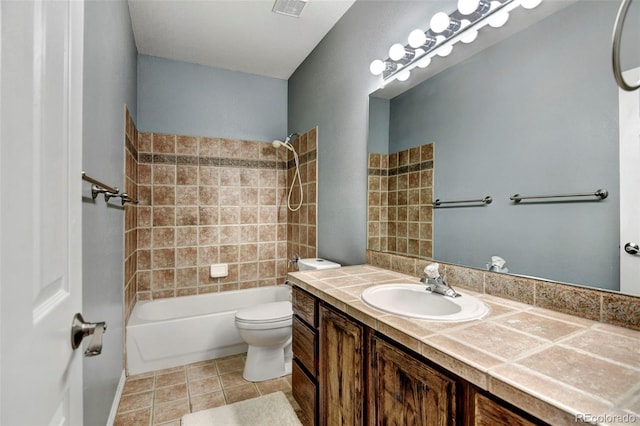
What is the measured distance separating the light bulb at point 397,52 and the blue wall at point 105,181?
4.64 ft

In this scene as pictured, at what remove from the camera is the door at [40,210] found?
1.26 ft

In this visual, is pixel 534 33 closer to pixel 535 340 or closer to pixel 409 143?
pixel 409 143

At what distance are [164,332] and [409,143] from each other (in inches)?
87.6

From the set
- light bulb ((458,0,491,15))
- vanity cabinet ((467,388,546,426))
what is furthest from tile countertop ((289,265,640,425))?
light bulb ((458,0,491,15))

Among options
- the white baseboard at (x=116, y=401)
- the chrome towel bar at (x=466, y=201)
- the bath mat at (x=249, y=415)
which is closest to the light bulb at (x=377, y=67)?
the chrome towel bar at (x=466, y=201)

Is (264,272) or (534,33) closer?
Result: (534,33)

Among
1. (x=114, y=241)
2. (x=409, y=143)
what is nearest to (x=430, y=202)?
(x=409, y=143)

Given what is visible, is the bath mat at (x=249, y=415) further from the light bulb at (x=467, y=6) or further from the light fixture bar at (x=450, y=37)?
the light bulb at (x=467, y=6)

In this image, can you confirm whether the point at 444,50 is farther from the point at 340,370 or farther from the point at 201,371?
the point at 201,371

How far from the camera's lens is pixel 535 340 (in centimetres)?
79

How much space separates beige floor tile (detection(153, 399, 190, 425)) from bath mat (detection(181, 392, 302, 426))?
0.24 feet

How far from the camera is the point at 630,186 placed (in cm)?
87

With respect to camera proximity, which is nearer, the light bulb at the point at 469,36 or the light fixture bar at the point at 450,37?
the light fixture bar at the point at 450,37

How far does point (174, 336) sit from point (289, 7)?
2584 millimetres
